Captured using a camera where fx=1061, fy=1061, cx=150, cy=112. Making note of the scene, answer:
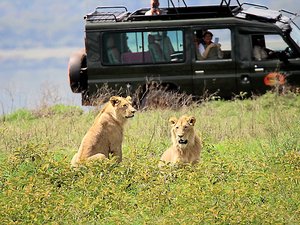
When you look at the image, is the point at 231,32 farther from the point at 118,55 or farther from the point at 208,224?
the point at 208,224

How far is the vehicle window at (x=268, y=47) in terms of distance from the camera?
18.9 metres

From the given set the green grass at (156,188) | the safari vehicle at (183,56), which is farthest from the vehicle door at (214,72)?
the green grass at (156,188)

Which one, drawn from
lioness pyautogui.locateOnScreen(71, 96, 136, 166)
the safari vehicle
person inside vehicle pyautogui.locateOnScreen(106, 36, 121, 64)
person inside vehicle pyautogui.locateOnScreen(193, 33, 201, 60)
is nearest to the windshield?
the safari vehicle

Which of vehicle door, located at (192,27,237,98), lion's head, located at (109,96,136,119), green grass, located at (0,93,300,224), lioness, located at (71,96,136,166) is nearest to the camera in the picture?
green grass, located at (0,93,300,224)

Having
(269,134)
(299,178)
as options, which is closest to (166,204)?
(299,178)

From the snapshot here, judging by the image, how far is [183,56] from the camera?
61.7 ft

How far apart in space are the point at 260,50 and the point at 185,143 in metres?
9.27

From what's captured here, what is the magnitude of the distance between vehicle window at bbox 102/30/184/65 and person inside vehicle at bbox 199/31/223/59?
1.24ft

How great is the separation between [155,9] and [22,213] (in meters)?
12.0

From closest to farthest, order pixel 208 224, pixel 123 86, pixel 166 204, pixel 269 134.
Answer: pixel 208 224 < pixel 166 204 < pixel 269 134 < pixel 123 86

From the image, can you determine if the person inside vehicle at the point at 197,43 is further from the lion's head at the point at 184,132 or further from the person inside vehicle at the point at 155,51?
the lion's head at the point at 184,132

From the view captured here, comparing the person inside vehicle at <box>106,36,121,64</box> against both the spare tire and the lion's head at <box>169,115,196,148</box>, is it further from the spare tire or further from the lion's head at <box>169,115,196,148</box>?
the lion's head at <box>169,115,196,148</box>

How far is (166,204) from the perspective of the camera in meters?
8.06

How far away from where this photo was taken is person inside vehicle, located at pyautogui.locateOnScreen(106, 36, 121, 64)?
744 inches
